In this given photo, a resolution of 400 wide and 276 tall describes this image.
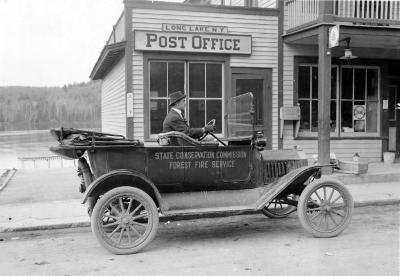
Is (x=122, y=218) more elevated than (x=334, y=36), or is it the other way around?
(x=334, y=36)

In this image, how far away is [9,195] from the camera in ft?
29.8

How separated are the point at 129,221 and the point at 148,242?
12.8 inches

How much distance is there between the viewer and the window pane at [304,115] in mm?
11742

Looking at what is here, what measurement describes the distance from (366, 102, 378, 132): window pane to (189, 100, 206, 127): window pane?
460 cm

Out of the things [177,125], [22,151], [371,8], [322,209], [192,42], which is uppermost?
[371,8]

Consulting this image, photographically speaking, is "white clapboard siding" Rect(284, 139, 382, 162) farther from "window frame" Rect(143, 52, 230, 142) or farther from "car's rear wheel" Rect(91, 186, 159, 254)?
"car's rear wheel" Rect(91, 186, 159, 254)

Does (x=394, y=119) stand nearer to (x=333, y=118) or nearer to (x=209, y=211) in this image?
(x=333, y=118)

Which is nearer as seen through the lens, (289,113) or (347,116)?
(289,113)

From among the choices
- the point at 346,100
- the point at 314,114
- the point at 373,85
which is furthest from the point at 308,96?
the point at 373,85

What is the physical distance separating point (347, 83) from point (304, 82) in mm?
1271

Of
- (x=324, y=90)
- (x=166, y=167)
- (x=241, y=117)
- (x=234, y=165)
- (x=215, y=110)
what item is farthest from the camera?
(x=215, y=110)

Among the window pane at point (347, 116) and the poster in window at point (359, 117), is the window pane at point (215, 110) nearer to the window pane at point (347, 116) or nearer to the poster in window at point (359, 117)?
the window pane at point (347, 116)

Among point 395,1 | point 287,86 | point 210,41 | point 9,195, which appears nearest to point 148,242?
point 9,195

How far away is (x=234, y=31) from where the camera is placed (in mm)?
10945
